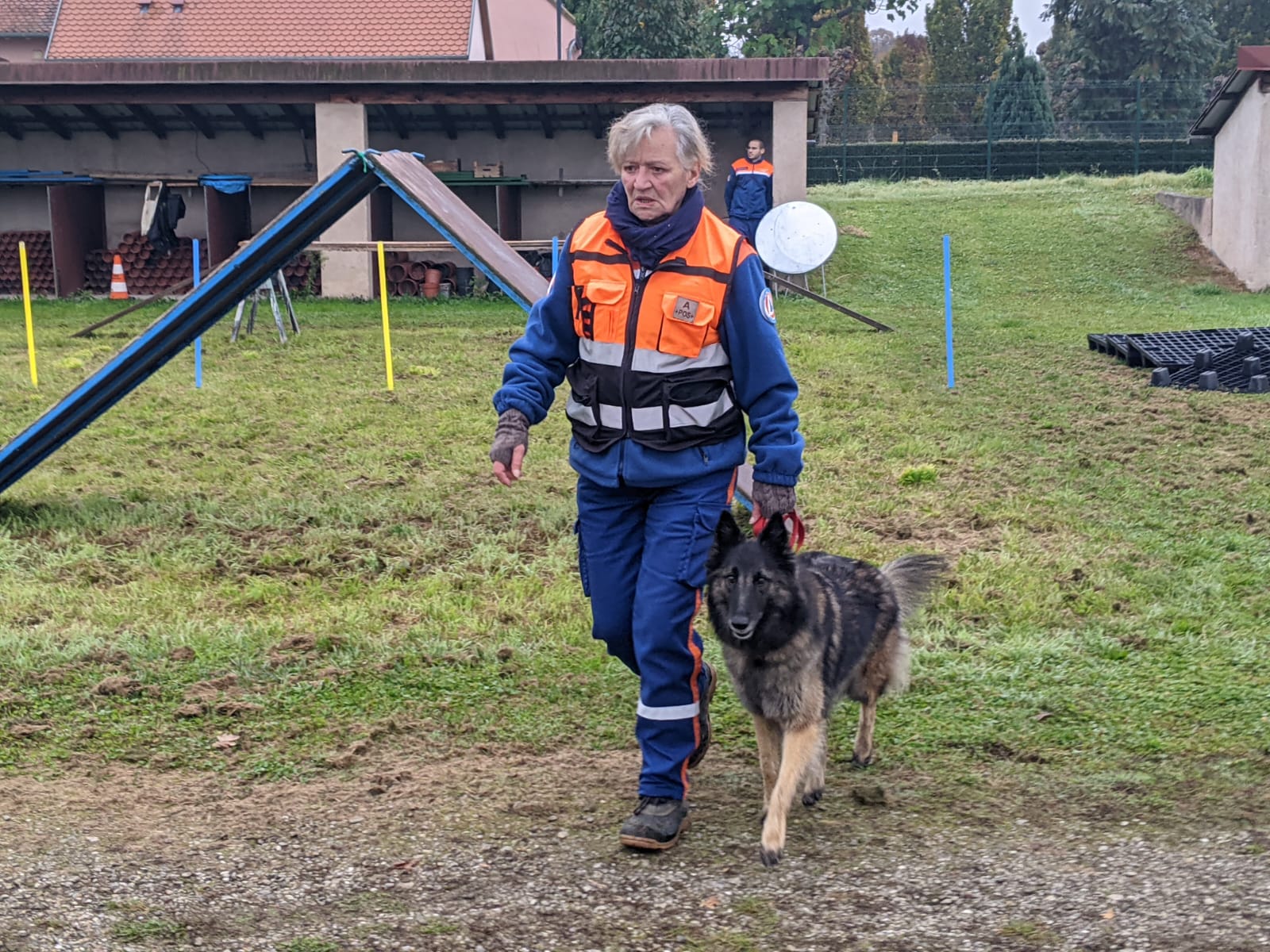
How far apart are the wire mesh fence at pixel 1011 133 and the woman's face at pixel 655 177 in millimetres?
29682

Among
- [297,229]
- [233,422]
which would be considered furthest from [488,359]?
[297,229]

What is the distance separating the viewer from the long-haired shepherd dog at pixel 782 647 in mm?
3641

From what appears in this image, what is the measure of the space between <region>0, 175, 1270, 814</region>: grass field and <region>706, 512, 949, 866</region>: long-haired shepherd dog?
0.59 meters

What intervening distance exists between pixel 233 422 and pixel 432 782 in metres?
6.83

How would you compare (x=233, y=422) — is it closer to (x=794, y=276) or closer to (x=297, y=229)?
(x=297, y=229)

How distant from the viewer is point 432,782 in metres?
4.27

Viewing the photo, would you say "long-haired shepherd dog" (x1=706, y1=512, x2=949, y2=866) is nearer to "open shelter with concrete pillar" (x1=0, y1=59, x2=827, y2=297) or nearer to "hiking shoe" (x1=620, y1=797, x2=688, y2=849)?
"hiking shoe" (x1=620, y1=797, x2=688, y2=849)

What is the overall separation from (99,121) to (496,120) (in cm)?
668

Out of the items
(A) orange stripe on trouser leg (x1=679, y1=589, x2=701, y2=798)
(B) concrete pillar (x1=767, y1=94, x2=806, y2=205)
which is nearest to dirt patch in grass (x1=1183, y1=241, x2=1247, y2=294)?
(B) concrete pillar (x1=767, y1=94, x2=806, y2=205)

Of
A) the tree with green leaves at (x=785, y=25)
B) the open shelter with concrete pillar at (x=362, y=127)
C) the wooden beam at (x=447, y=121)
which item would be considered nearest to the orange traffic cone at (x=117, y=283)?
the open shelter with concrete pillar at (x=362, y=127)

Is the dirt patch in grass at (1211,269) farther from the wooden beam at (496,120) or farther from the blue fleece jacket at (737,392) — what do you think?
the blue fleece jacket at (737,392)

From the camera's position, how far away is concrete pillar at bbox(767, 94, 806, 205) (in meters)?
19.6

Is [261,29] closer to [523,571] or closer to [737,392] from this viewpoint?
[523,571]

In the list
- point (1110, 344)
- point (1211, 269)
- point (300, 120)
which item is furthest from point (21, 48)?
point (1110, 344)
